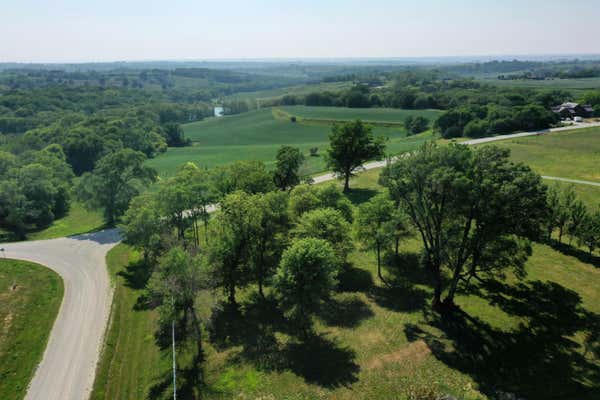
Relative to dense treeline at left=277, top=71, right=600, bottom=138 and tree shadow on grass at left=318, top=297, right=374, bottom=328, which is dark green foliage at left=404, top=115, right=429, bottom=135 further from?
tree shadow on grass at left=318, top=297, right=374, bottom=328

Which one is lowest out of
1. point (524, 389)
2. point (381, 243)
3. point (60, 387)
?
point (60, 387)

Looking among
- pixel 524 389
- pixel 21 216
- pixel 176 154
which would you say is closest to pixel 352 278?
pixel 524 389

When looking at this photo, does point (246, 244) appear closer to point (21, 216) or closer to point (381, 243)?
point (381, 243)

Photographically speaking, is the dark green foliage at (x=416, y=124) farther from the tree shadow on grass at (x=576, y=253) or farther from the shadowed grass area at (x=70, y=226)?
the shadowed grass area at (x=70, y=226)

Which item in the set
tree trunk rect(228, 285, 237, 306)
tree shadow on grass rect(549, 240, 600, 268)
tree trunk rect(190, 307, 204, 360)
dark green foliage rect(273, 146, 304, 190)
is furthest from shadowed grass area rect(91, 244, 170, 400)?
tree shadow on grass rect(549, 240, 600, 268)

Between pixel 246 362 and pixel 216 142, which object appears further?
pixel 216 142

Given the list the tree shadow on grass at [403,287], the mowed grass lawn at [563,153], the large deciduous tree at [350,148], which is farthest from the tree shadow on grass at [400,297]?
the mowed grass lawn at [563,153]
